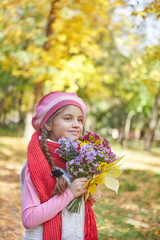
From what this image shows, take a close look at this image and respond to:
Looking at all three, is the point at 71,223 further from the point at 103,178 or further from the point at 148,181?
the point at 148,181

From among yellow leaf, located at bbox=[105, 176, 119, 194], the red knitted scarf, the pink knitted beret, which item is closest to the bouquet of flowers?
yellow leaf, located at bbox=[105, 176, 119, 194]

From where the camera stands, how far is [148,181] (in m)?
7.35

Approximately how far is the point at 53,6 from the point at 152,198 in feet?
18.5

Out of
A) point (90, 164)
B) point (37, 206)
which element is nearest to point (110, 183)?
point (90, 164)

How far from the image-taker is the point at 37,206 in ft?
5.78

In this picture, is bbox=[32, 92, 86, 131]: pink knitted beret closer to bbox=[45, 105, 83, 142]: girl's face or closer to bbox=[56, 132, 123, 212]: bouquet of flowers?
bbox=[45, 105, 83, 142]: girl's face

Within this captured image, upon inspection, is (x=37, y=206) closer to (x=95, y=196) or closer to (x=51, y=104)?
(x=95, y=196)

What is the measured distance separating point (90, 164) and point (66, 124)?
38cm

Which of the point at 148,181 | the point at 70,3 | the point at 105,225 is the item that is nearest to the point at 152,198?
the point at 148,181

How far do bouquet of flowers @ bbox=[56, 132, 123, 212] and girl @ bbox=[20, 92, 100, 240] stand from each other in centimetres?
5

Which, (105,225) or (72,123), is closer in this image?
(72,123)

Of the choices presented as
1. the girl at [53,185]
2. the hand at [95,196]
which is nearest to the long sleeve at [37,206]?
the girl at [53,185]

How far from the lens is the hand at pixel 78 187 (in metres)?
1.79

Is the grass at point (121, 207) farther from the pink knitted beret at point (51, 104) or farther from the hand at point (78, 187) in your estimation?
the pink knitted beret at point (51, 104)
